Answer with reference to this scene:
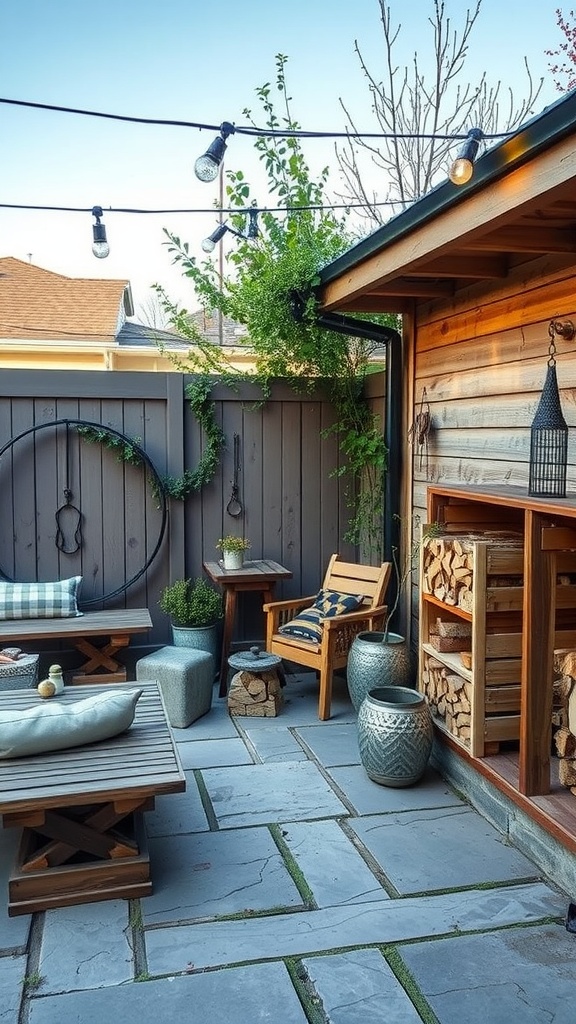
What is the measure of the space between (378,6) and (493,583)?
5885mm

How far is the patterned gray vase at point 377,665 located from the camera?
12.1ft

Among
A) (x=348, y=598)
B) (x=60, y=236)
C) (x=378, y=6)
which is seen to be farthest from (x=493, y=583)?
(x=60, y=236)

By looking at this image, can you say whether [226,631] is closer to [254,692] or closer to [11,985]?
[254,692]

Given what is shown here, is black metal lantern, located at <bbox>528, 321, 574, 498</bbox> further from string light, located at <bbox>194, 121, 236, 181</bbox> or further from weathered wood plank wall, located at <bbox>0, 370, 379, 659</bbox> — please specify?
weathered wood plank wall, located at <bbox>0, 370, 379, 659</bbox>

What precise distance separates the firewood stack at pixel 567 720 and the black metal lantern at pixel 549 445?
0.56 m

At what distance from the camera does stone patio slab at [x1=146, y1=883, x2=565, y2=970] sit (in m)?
2.08

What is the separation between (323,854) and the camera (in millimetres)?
2607

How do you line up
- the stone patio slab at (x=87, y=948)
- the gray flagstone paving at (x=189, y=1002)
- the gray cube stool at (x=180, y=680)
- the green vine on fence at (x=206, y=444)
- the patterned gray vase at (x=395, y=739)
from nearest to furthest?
the gray flagstone paving at (x=189, y=1002), the stone patio slab at (x=87, y=948), the patterned gray vase at (x=395, y=739), the gray cube stool at (x=180, y=680), the green vine on fence at (x=206, y=444)

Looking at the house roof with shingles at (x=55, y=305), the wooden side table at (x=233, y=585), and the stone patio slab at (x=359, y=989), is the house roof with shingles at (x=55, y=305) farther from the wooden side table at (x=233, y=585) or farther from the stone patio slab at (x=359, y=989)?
the stone patio slab at (x=359, y=989)

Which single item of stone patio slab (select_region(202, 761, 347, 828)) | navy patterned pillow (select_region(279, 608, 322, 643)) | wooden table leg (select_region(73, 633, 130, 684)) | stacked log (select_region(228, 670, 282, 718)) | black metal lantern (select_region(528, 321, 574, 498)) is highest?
black metal lantern (select_region(528, 321, 574, 498))

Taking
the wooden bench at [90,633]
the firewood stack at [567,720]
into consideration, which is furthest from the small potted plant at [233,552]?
the firewood stack at [567,720]

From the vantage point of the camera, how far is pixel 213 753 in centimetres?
353

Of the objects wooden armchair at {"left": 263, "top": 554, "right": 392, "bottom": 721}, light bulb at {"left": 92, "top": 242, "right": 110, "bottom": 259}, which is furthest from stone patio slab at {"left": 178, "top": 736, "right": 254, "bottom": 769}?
light bulb at {"left": 92, "top": 242, "right": 110, "bottom": 259}

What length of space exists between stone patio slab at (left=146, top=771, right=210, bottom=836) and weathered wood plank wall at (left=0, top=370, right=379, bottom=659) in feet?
5.57
